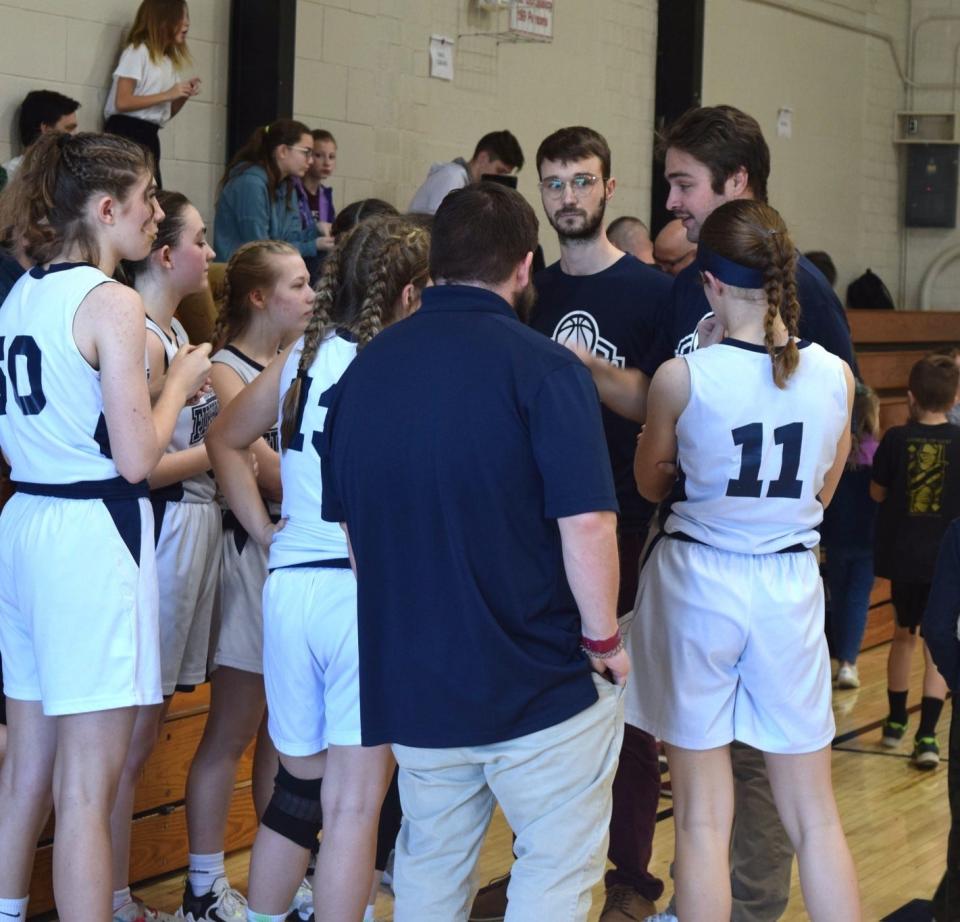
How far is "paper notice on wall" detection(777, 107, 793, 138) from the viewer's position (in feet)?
32.6

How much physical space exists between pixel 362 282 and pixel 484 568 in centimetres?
74

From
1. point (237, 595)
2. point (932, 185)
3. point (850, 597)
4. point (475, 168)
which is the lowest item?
point (850, 597)

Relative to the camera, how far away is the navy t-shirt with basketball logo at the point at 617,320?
2.99 m

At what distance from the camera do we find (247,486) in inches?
110

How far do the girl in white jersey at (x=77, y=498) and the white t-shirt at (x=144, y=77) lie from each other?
3.32m

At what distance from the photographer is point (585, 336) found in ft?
9.87

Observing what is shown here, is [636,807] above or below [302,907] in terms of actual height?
above

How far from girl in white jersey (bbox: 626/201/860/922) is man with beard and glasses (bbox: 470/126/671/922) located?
1.71 feet

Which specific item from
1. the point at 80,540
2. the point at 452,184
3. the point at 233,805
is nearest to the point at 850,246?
the point at 452,184

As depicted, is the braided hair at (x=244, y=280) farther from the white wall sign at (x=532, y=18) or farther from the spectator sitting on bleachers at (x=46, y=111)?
the white wall sign at (x=532, y=18)

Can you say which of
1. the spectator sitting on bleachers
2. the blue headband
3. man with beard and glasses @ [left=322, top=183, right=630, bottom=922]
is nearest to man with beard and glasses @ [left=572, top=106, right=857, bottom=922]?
the blue headband

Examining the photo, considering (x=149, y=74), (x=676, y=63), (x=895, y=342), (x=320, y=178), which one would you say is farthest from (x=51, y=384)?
(x=895, y=342)

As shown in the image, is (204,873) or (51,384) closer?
(51,384)

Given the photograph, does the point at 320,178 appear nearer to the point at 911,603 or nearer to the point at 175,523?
the point at 911,603
